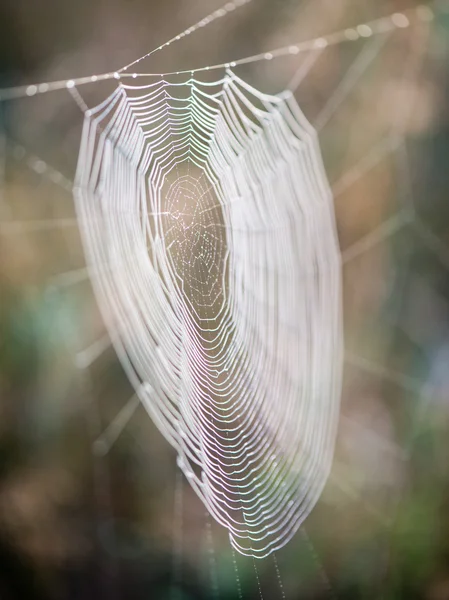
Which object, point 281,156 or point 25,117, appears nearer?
point 281,156

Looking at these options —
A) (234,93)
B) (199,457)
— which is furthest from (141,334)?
(234,93)

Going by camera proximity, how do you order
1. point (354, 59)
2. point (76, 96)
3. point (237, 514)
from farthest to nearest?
point (76, 96)
point (237, 514)
point (354, 59)

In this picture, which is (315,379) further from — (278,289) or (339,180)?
(339,180)

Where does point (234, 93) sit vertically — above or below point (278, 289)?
above

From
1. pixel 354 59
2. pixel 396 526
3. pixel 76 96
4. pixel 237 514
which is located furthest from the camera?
pixel 76 96
